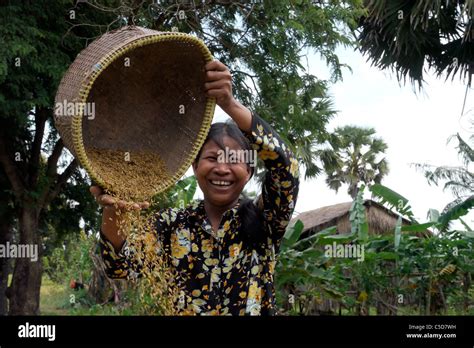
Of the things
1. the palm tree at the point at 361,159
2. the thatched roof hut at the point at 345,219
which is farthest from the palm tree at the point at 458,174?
the palm tree at the point at 361,159

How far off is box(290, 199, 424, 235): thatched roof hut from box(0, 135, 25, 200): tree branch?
5260 millimetres

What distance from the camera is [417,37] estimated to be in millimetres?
11570

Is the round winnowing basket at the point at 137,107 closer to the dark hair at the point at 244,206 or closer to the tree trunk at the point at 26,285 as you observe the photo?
the dark hair at the point at 244,206

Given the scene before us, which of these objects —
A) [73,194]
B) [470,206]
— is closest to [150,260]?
[470,206]

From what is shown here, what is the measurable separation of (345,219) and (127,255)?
1177 centimetres

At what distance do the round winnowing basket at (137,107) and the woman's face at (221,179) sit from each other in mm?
152

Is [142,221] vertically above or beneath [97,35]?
beneath

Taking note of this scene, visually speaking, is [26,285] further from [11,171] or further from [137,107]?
[137,107]

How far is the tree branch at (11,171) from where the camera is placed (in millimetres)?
9492

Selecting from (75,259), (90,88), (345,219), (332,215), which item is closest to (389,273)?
(90,88)

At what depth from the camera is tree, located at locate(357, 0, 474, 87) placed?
11.3 metres

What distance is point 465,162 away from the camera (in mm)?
12461

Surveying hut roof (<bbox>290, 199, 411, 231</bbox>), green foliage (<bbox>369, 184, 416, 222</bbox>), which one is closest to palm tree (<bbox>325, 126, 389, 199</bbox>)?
hut roof (<bbox>290, 199, 411, 231</bbox>)

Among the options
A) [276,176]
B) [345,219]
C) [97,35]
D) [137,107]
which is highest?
[97,35]
